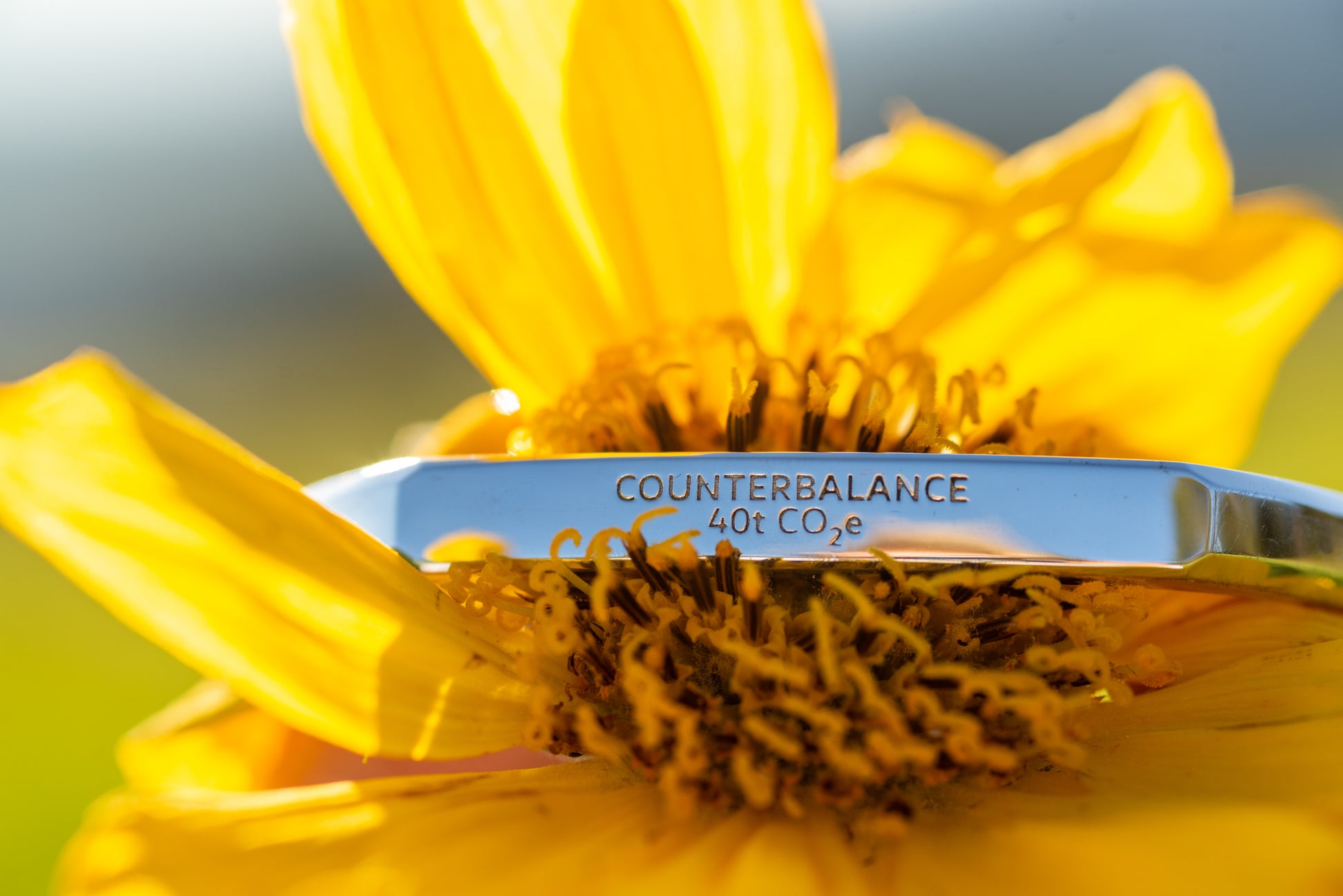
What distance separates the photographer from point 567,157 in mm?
607

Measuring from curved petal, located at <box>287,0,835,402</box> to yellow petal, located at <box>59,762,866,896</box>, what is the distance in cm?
24

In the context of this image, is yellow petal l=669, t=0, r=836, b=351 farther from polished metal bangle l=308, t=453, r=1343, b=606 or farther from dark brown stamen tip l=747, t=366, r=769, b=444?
polished metal bangle l=308, t=453, r=1343, b=606

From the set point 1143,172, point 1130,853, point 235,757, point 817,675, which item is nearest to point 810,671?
point 817,675

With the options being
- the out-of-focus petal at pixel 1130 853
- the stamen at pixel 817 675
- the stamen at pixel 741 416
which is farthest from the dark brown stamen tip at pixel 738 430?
the out-of-focus petal at pixel 1130 853

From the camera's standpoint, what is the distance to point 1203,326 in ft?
2.09

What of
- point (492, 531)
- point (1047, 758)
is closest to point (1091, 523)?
point (1047, 758)

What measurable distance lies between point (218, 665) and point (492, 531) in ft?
0.37

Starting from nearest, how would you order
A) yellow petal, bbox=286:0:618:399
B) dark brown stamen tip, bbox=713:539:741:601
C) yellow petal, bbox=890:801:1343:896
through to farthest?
yellow petal, bbox=890:801:1343:896
dark brown stamen tip, bbox=713:539:741:601
yellow petal, bbox=286:0:618:399

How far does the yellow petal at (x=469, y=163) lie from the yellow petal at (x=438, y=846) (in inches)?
9.7

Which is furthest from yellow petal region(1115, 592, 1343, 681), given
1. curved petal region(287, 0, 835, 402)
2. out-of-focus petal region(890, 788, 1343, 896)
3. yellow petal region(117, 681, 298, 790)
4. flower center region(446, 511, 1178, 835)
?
yellow petal region(117, 681, 298, 790)

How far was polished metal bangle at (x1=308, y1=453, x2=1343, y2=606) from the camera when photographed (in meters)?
0.44

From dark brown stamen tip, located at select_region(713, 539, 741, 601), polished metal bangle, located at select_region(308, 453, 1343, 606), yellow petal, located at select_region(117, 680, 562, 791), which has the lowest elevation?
yellow petal, located at select_region(117, 680, 562, 791)

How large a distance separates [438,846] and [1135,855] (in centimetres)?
22

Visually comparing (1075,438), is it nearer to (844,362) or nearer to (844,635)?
(844,362)
